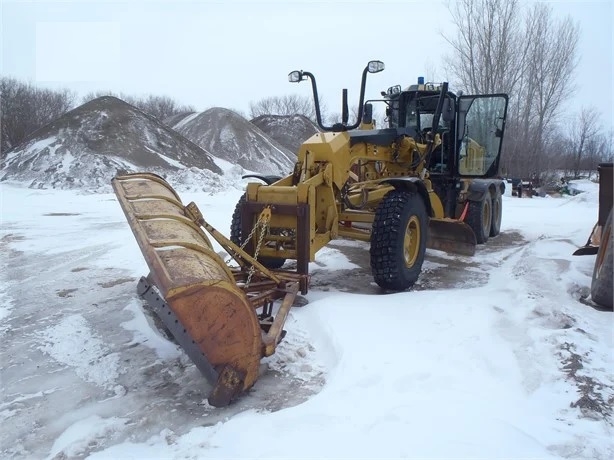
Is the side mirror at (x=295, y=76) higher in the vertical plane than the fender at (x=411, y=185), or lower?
higher

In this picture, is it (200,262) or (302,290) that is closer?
(200,262)

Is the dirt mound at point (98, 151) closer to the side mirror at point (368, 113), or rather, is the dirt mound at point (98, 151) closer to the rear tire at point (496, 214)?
the side mirror at point (368, 113)

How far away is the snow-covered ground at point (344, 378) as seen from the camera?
8.11 feet

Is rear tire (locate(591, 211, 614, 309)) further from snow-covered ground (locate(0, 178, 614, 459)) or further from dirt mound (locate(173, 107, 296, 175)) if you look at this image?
dirt mound (locate(173, 107, 296, 175))

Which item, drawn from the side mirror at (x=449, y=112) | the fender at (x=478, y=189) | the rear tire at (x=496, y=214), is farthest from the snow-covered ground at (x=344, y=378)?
the rear tire at (x=496, y=214)

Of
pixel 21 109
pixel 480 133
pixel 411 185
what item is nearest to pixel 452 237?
pixel 411 185

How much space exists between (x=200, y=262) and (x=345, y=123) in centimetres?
341

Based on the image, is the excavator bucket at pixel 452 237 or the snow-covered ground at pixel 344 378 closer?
the snow-covered ground at pixel 344 378

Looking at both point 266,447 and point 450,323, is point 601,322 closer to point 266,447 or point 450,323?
point 450,323

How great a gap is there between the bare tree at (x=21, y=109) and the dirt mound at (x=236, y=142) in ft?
34.1

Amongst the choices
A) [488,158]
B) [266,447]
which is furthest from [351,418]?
[488,158]

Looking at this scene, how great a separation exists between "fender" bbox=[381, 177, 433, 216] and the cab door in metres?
2.21

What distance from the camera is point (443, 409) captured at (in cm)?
268

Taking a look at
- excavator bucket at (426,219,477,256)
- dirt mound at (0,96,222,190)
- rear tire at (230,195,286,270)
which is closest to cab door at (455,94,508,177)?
excavator bucket at (426,219,477,256)
